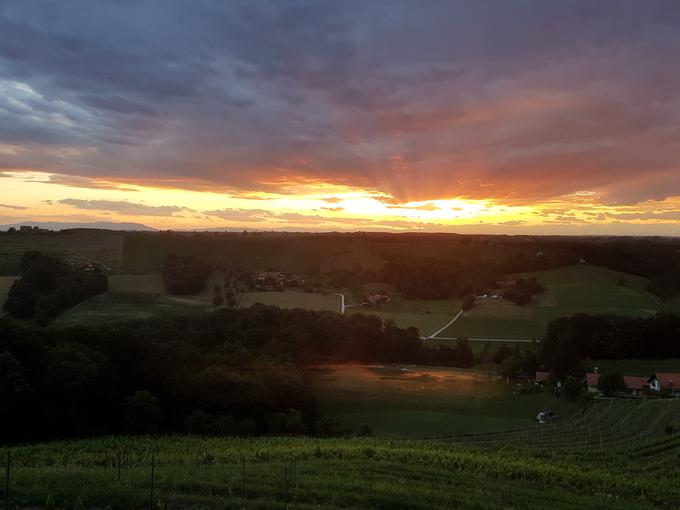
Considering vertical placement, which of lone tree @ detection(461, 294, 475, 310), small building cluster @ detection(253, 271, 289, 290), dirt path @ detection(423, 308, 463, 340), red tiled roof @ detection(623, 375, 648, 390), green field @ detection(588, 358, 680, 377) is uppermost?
small building cluster @ detection(253, 271, 289, 290)

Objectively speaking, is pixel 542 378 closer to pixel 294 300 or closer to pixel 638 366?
pixel 638 366

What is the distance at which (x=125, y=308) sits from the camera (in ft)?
201

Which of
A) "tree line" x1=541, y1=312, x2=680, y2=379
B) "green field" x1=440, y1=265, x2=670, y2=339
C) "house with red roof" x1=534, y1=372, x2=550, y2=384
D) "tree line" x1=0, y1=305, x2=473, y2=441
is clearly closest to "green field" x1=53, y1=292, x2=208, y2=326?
"tree line" x1=0, y1=305, x2=473, y2=441

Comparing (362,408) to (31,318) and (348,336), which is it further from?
(31,318)

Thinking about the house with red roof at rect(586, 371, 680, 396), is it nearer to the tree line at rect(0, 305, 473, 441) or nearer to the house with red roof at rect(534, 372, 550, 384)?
the house with red roof at rect(534, 372, 550, 384)

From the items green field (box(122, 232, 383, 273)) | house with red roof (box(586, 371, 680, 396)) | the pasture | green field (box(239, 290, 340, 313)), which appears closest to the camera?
house with red roof (box(586, 371, 680, 396))

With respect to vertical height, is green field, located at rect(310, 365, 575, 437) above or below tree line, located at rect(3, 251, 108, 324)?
below

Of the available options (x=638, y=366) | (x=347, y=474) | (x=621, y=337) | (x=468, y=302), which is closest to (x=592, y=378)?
(x=638, y=366)

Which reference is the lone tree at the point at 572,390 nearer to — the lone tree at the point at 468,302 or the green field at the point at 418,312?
the green field at the point at 418,312

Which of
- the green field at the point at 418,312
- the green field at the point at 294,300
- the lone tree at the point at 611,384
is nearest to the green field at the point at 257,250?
Result: the green field at the point at 294,300

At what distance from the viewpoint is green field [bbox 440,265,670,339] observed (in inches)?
2854

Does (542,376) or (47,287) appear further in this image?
(47,287)

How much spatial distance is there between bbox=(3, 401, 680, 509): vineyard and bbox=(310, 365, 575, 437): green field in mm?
5663

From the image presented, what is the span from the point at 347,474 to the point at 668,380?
48759 millimetres
